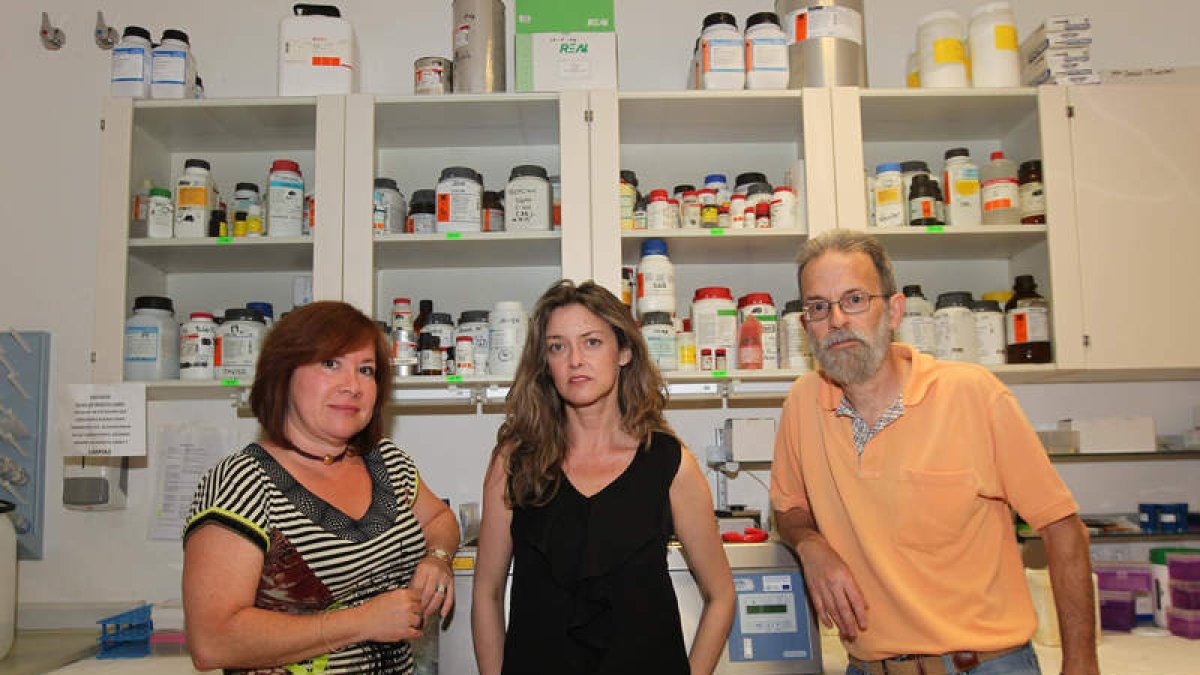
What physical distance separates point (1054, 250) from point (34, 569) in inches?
126

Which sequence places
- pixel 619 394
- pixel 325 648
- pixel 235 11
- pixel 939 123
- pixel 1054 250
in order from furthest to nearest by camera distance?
1. pixel 235 11
2. pixel 939 123
3. pixel 1054 250
4. pixel 619 394
5. pixel 325 648

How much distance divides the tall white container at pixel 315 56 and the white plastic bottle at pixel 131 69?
38 cm

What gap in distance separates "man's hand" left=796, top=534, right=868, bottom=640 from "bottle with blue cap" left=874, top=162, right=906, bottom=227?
1.13 m

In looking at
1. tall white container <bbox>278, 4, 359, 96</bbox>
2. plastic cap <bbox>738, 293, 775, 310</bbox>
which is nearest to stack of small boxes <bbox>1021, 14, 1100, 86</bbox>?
plastic cap <bbox>738, 293, 775, 310</bbox>

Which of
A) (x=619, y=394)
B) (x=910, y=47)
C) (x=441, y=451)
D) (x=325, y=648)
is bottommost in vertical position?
(x=325, y=648)

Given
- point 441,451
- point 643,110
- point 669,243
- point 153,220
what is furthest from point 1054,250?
point 153,220

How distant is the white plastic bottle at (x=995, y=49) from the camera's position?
2.31 m

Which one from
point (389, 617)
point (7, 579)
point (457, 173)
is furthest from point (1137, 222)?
point (7, 579)

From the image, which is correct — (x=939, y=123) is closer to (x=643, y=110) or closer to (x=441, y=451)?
(x=643, y=110)

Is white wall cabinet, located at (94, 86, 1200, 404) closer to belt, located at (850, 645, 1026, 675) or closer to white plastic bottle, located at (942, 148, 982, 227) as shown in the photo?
white plastic bottle, located at (942, 148, 982, 227)

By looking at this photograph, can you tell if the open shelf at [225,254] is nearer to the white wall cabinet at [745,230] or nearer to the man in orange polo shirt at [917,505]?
the white wall cabinet at [745,230]

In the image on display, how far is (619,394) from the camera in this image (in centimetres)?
163

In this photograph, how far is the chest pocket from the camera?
1.41m

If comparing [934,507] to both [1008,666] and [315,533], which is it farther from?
[315,533]
